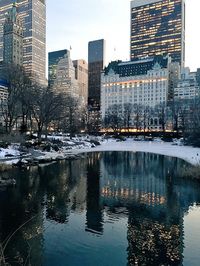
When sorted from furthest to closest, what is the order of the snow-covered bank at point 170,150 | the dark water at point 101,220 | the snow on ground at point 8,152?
the snow-covered bank at point 170,150 < the snow on ground at point 8,152 < the dark water at point 101,220

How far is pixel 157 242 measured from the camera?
44.0ft

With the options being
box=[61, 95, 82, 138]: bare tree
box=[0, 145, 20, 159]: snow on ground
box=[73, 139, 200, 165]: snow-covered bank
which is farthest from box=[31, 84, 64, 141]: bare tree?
box=[0, 145, 20, 159]: snow on ground

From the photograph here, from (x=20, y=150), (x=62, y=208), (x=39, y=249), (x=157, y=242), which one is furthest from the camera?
(x=20, y=150)

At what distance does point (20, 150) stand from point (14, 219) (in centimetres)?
2740

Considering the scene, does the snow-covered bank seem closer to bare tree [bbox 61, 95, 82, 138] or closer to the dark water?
the dark water

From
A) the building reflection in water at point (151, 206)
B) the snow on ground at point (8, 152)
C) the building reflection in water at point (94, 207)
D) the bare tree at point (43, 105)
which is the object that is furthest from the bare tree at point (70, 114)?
the building reflection in water at point (94, 207)

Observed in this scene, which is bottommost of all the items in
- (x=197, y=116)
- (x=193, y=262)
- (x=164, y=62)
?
(x=193, y=262)

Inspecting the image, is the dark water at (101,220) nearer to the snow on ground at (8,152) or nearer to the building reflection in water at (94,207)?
the building reflection in water at (94,207)

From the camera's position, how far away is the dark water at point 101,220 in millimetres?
12078

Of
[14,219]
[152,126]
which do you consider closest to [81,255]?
[14,219]

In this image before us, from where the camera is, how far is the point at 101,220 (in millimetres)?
16609

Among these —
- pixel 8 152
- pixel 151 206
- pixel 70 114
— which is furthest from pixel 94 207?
pixel 70 114

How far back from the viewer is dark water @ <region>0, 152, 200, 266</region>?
12.1 m

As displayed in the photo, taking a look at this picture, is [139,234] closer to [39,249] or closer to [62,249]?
[62,249]
